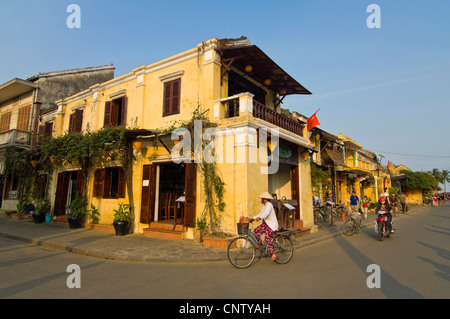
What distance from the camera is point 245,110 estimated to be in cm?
884

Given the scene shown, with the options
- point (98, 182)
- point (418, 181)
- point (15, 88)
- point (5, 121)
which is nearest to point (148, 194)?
point (98, 182)

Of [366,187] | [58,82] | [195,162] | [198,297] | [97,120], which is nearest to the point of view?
[198,297]

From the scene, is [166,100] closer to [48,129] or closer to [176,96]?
[176,96]

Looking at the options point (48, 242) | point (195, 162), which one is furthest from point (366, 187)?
point (48, 242)

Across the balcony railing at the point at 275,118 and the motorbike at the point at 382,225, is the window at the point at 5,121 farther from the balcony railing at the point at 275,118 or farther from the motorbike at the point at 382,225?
the motorbike at the point at 382,225

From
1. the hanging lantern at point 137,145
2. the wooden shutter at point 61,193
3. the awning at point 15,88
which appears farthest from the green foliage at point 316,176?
the awning at point 15,88

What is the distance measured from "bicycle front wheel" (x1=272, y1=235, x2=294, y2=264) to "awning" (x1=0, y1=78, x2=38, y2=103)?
62.2ft

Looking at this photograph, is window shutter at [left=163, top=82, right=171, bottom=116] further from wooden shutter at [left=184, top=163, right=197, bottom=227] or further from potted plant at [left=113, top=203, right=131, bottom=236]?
potted plant at [left=113, top=203, right=131, bottom=236]

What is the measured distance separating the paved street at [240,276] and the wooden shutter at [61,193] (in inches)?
271

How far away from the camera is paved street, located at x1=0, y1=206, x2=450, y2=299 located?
433 cm

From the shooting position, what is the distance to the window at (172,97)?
10688mm
